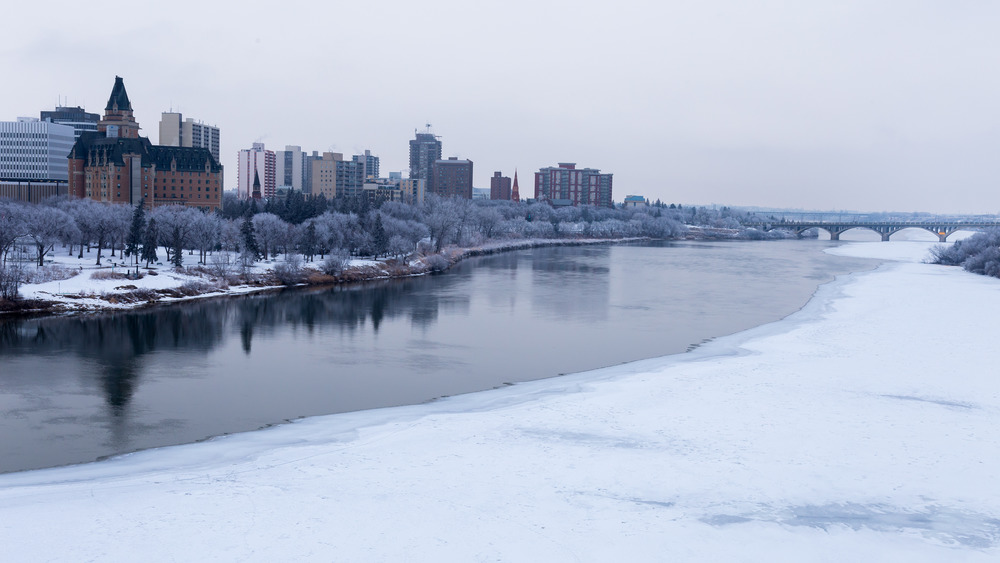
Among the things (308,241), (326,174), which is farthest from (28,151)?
(308,241)

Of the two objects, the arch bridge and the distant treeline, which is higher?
the arch bridge

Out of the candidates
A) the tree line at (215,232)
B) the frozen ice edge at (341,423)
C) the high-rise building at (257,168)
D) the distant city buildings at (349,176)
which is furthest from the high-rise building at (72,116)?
the frozen ice edge at (341,423)

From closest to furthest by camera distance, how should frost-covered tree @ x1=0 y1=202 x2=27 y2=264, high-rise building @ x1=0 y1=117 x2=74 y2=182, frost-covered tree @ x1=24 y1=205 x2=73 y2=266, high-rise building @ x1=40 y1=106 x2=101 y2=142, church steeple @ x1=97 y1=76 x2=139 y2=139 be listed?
frost-covered tree @ x1=0 y1=202 x2=27 y2=264 < frost-covered tree @ x1=24 y1=205 x2=73 y2=266 < church steeple @ x1=97 y1=76 x2=139 y2=139 < high-rise building @ x1=0 y1=117 x2=74 y2=182 < high-rise building @ x1=40 y1=106 x2=101 y2=142

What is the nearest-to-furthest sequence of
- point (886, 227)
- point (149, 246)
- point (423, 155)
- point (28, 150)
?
point (149, 246)
point (28, 150)
point (886, 227)
point (423, 155)

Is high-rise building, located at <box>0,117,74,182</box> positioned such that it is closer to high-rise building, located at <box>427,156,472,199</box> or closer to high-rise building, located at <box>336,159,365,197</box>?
high-rise building, located at <box>336,159,365,197</box>

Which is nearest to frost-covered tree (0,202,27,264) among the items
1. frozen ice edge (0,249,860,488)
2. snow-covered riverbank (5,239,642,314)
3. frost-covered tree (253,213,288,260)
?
snow-covered riverbank (5,239,642,314)

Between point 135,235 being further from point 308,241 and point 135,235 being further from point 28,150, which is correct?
point 28,150

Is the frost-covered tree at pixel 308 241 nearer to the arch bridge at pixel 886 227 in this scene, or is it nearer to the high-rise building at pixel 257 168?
the arch bridge at pixel 886 227
